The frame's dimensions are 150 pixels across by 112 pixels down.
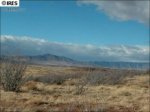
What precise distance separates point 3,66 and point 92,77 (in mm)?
10637

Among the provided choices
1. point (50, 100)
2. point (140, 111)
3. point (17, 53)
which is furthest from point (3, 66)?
point (140, 111)

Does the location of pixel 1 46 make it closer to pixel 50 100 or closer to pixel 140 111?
pixel 50 100

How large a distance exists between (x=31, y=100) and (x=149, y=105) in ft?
19.1

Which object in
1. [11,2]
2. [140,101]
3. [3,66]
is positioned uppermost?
[11,2]

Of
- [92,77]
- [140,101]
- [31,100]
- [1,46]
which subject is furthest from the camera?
[92,77]

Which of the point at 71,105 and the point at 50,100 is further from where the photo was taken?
the point at 50,100

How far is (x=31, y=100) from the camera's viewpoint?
69.6 ft

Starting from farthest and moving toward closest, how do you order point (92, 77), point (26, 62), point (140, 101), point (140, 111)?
point (92, 77)
point (26, 62)
point (140, 101)
point (140, 111)

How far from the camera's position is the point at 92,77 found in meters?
Result: 37.5

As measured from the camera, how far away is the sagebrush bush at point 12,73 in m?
27.5

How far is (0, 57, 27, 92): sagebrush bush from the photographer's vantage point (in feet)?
90.4

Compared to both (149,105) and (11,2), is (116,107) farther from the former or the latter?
(11,2)

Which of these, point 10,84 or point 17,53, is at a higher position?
point 17,53

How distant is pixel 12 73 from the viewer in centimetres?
2825
